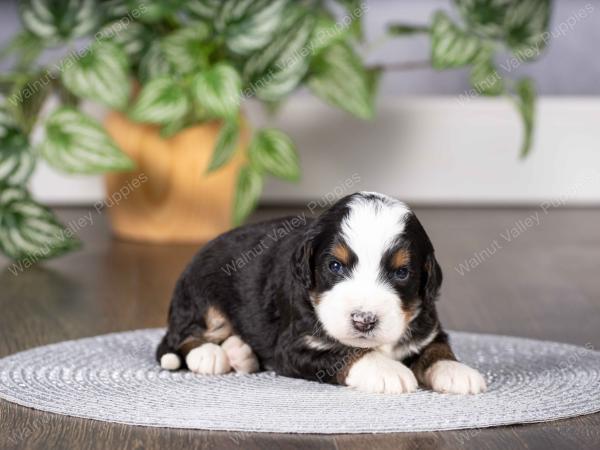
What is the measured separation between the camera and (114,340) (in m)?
2.70

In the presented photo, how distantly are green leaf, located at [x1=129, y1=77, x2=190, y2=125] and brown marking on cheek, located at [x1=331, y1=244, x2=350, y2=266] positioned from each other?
2056mm

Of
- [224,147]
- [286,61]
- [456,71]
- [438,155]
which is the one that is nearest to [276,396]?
[224,147]

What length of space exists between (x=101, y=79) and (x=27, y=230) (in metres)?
0.58

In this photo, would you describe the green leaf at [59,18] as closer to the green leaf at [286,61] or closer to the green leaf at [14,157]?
the green leaf at [14,157]

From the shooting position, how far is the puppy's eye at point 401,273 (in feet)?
6.84

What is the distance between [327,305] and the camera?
6.79ft

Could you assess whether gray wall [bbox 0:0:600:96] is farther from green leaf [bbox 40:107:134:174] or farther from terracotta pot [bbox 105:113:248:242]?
green leaf [bbox 40:107:134:174]

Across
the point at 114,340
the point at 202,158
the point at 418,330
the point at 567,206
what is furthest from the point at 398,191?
the point at 418,330

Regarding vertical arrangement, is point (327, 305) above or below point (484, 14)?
below

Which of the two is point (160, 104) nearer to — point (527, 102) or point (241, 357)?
point (527, 102)

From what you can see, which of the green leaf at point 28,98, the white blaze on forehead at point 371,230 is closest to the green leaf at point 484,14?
the green leaf at point 28,98

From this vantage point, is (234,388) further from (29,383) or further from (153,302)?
(153,302)

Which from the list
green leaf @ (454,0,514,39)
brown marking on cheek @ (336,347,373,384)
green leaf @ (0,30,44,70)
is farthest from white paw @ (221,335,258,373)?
green leaf @ (454,0,514,39)

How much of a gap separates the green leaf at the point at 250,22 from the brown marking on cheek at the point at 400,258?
213 centimetres
